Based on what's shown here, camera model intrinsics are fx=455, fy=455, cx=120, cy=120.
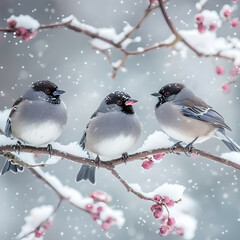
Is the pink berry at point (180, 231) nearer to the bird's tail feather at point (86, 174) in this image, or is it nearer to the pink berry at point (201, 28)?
the bird's tail feather at point (86, 174)

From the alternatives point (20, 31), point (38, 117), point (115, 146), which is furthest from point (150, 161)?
point (20, 31)

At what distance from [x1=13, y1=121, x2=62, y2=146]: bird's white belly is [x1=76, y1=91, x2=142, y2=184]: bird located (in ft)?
0.45

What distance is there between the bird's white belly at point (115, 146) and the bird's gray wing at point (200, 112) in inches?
8.6

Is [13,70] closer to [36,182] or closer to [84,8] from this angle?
[36,182]

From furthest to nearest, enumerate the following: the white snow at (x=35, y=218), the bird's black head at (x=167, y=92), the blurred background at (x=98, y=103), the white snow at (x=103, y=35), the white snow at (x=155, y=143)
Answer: the blurred background at (x=98, y=103)
the bird's black head at (x=167, y=92)
the white snow at (x=35, y=218)
the white snow at (x=155, y=143)
the white snow at (x=103, y=35)

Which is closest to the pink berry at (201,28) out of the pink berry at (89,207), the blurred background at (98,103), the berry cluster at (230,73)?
the berry cluster at (230,73)

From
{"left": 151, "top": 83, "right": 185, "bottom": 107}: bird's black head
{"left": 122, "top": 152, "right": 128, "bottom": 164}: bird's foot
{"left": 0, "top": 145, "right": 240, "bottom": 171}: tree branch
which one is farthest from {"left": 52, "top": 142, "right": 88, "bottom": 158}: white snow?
{"left": 151, "top": 83, "right": 185, "bottom": 107}: bird's black head

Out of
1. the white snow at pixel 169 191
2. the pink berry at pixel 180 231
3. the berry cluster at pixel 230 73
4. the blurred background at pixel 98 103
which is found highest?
the berry cluster at pixel 230 73

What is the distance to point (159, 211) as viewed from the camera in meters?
1.18

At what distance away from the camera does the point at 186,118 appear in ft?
4.50

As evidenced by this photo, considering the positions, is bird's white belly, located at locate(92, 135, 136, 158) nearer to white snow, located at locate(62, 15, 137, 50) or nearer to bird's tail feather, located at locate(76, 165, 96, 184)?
bird's tail feather, located at locate(76, 165, 96, 184)

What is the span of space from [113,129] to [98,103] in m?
1.89

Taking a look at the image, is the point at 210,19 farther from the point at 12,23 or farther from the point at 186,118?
the point at 12,23

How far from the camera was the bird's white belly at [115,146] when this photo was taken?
50.0 inches
